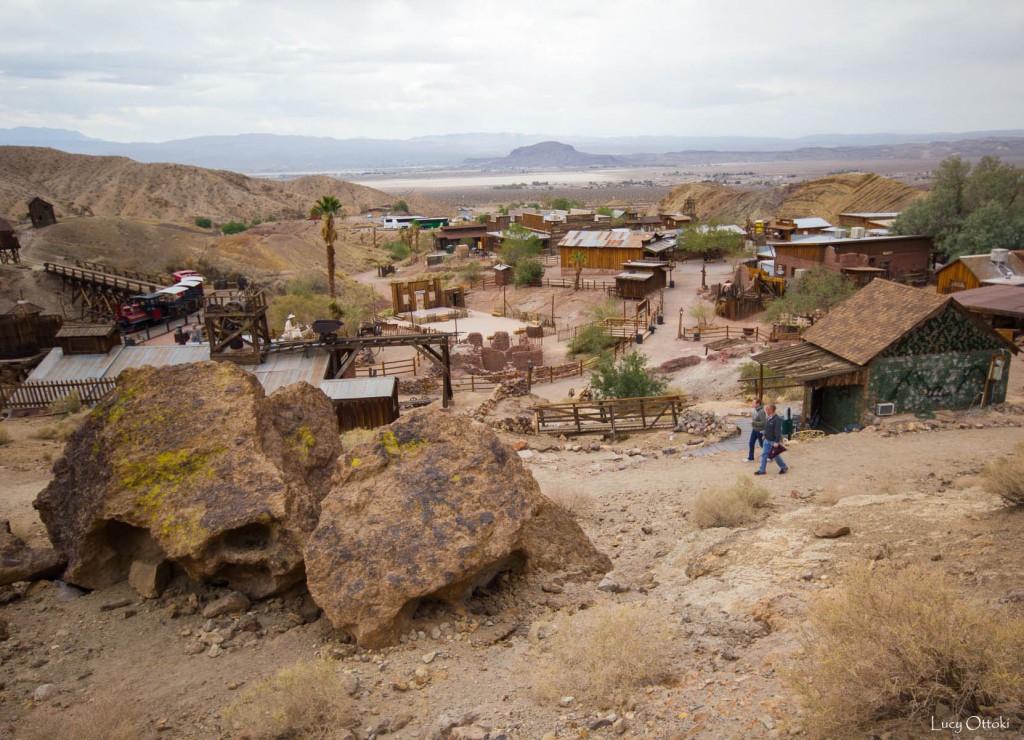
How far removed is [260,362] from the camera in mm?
22109

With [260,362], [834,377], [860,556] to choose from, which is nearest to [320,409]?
[860,556]

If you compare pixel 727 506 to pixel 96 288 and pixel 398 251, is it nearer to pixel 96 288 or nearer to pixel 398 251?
pixel 96 288

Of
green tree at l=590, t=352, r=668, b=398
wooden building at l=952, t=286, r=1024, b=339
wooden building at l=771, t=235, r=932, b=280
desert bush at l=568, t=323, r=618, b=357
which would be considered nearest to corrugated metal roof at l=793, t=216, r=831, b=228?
wooden building at l=771, t=235, r=932, b=280

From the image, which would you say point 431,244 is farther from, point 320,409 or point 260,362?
point 320,409

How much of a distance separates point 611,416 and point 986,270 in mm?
24807

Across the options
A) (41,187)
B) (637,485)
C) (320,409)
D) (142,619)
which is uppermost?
(41,187)

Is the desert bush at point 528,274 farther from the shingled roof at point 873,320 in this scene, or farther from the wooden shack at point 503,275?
the shingled roof at point 873,320

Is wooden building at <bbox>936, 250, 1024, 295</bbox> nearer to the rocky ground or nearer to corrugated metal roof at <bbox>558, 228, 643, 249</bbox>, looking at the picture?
corrugated metal roof at <bbox>558, 228, 643, 249</bbox>

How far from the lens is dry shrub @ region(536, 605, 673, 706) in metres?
5.36

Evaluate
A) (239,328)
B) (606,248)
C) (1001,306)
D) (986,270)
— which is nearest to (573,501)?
(239,328)

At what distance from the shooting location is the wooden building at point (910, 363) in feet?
53.0

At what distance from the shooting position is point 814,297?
107 feet

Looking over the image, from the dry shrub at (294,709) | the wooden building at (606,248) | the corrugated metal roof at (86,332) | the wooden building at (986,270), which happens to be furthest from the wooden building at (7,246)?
the wooden building at (986,270)

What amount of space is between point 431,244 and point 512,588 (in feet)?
249
